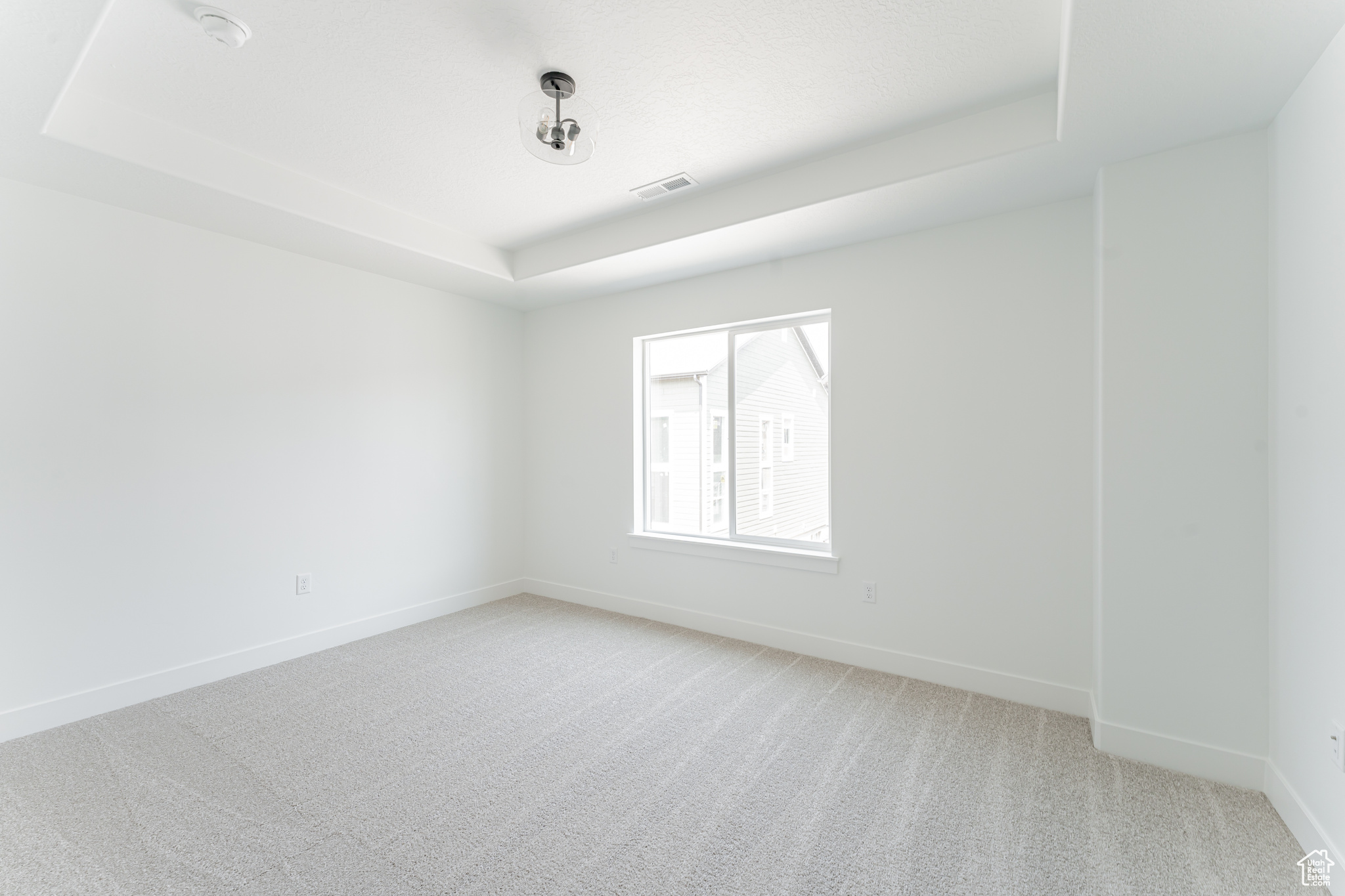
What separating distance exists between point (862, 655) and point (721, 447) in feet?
5.52

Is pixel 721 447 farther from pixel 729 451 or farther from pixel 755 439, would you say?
pixel 755 439

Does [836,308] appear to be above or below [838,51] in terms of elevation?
below

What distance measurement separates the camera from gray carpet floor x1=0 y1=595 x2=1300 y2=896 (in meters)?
1.72

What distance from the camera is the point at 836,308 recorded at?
3410 mm

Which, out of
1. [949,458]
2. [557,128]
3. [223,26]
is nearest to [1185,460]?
[949,458]

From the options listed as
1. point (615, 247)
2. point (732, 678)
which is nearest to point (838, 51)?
point (615, 247)

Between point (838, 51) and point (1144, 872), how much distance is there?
283cm

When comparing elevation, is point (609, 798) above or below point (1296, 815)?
below

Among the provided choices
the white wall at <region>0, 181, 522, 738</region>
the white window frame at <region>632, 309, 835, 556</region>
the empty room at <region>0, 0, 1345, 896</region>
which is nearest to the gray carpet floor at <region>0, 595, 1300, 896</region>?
the empty room at <region>0, 0, 1345, 896</region>

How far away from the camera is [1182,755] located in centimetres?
222

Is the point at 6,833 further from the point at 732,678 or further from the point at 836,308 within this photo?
the point at 836,308

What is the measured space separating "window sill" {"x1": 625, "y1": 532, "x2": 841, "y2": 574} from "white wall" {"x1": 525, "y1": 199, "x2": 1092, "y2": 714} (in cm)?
6

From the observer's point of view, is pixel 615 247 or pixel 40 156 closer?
pixel 40 156

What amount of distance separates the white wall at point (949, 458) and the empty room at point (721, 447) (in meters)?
0.02
